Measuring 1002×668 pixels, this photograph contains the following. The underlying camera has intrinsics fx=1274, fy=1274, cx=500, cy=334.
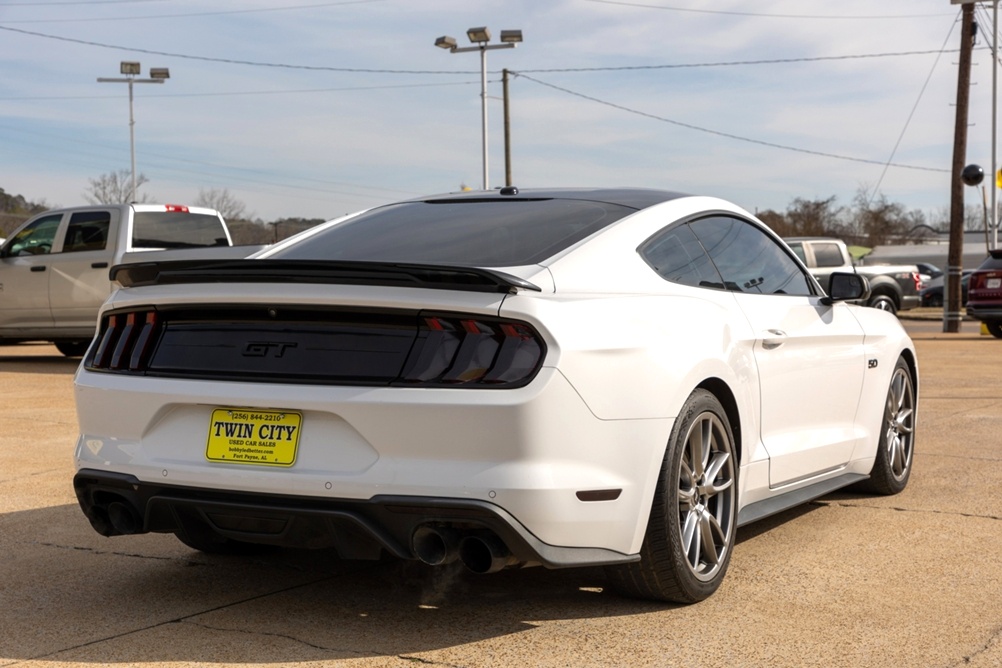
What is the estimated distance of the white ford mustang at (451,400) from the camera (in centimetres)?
381

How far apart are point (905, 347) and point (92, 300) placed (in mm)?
11138

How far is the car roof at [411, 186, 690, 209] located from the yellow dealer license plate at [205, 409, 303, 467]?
68.9 inches

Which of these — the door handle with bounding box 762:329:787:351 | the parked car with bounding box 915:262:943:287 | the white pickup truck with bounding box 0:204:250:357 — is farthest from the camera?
the parked car with bounding box 915:262:943:287

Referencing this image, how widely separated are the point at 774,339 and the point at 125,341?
99.0 inches

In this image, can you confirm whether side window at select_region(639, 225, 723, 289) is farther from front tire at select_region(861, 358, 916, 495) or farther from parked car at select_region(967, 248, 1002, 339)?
parked car at select_region(967, 248, 1002, 339)

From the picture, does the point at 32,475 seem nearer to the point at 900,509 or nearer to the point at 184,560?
the point at 184,560

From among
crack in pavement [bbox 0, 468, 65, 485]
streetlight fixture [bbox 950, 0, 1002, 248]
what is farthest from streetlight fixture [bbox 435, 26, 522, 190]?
crack in pavement [bbox 0, 468, 65, 485]

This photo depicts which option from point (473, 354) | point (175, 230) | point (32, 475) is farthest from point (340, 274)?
point (175, 230)

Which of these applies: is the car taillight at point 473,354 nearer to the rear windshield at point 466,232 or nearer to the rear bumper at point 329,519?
the rear bumper at point 329,519

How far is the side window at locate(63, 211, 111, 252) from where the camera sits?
611 inches

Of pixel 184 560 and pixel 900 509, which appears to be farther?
pixel 900 509

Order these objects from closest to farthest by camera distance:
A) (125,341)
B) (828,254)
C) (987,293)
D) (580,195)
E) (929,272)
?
(125,341), (580,195), (987,293), (828,254), (929,272)

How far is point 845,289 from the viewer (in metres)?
5.95

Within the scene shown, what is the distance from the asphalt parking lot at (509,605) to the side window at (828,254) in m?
18.7
